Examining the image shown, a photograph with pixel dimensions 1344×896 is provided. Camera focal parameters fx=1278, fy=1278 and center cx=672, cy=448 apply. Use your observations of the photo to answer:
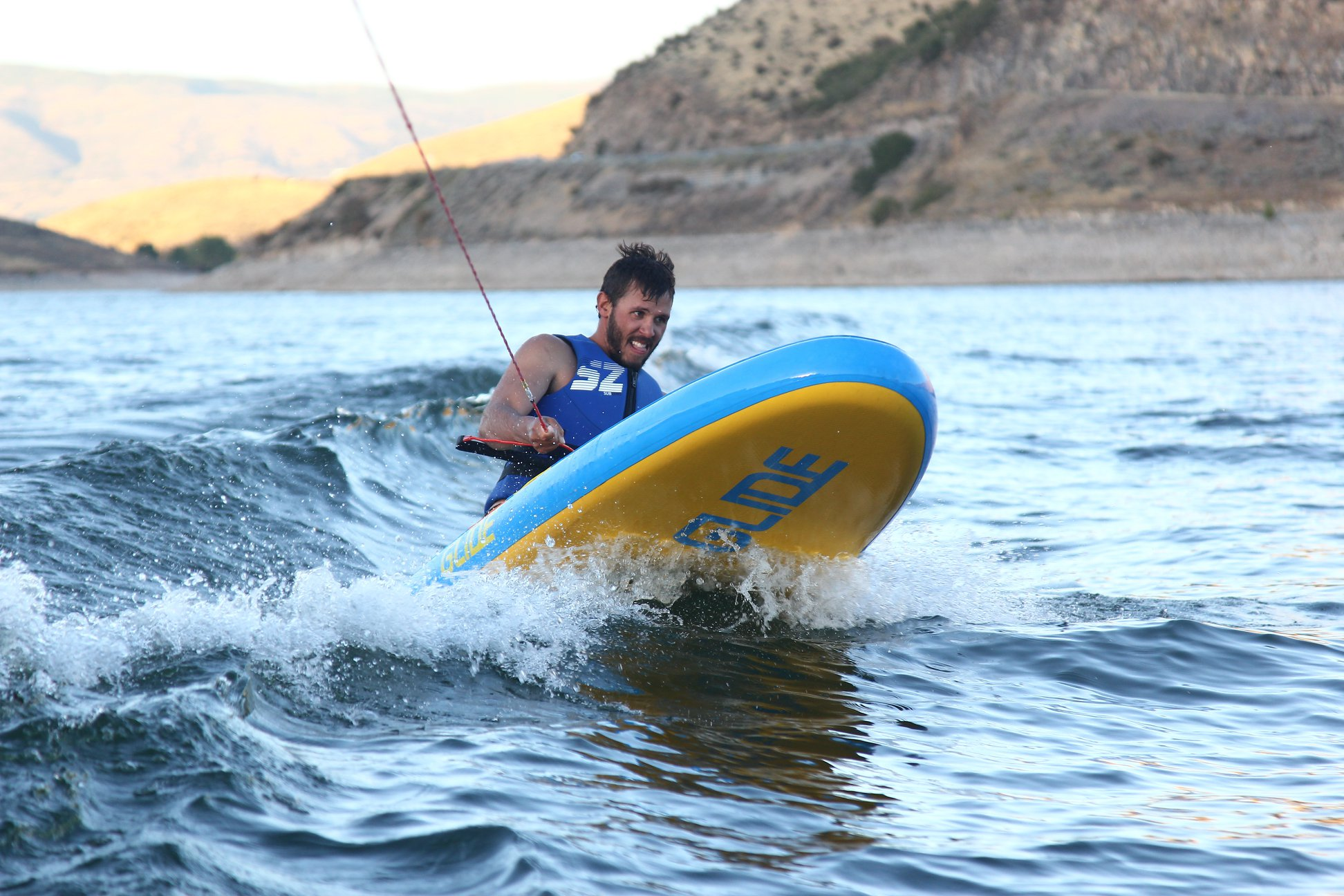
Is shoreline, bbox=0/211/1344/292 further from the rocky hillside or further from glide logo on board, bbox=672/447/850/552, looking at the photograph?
glide logo on board, bbox=672/447/850/552

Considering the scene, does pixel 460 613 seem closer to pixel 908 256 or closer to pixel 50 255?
pixel 908 256

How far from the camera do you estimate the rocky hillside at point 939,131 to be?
4581 centimetres

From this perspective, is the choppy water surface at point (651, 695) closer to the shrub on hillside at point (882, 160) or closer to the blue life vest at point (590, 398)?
the blue life vest at point (590, 398)

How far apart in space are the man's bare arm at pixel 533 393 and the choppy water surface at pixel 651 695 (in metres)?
0.60

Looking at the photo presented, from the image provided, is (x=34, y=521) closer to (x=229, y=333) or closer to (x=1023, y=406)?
(x=1023, y=406)

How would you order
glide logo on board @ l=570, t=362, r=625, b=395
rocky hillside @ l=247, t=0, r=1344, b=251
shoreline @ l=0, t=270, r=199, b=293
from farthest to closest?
shoreline @ l=0, t=270, r=199, b=293
rocky hillside @ l=247, t=0, r=1344, b=251
glide logo on board @ l=570, t=362, r=625, b=395

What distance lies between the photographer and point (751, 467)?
4672 millimetres

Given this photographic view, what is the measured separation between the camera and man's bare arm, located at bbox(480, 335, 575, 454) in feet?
16.6

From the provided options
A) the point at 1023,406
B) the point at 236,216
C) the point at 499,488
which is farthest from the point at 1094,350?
the point at 236,216

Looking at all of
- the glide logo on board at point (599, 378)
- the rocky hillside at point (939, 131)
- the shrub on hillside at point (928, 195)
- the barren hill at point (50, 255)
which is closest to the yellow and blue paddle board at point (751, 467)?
the glide logo on board at point (599, 378)

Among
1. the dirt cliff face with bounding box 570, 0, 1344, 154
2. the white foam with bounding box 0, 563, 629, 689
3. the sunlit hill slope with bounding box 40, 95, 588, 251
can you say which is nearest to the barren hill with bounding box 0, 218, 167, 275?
the sunlit hill slope with bounding box 40, 95, 588, 251

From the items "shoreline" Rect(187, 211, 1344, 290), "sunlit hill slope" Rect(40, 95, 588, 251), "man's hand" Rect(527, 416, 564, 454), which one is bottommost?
"man's hand" Rect(527, 416, 564, 454)

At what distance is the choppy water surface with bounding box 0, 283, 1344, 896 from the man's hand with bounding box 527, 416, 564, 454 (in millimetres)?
550

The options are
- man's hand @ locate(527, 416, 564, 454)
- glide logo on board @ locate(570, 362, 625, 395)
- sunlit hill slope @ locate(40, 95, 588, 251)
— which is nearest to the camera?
man's hand @ locate(527, 416, 564, 454)
